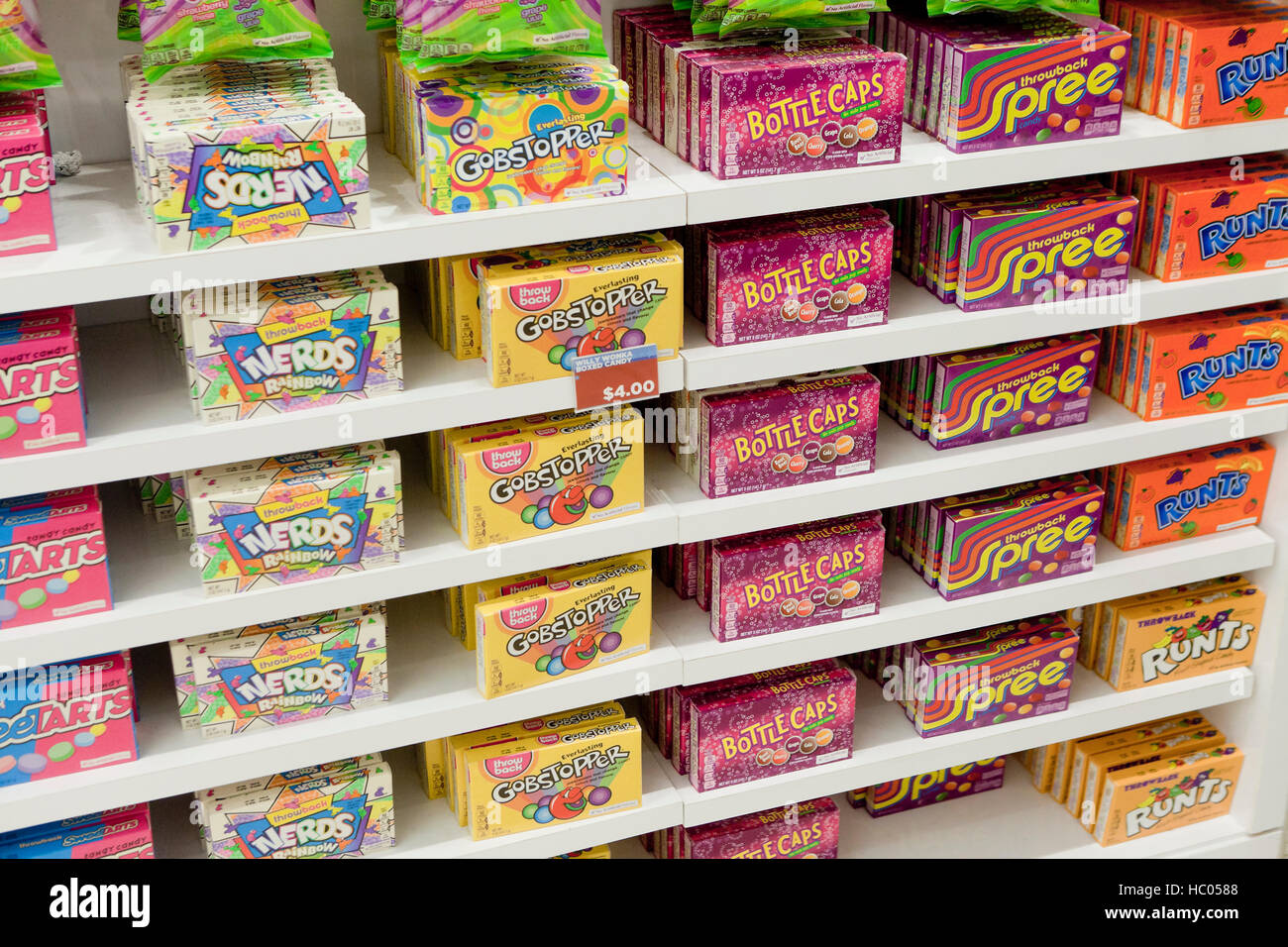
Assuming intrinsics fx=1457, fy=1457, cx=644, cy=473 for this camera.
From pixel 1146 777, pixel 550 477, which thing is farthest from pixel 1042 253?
pixel 1146 777

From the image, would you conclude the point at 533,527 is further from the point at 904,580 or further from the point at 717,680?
the point at 904,580

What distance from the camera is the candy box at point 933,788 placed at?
127 inches

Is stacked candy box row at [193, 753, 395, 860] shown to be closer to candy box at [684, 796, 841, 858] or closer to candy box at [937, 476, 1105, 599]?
candy box at [684, 796, 841, 858]

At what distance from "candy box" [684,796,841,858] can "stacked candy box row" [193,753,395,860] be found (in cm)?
64

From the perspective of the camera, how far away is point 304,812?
2.56m

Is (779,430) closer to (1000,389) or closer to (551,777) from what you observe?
(1000,389)

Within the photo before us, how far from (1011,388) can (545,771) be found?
1.13 meters

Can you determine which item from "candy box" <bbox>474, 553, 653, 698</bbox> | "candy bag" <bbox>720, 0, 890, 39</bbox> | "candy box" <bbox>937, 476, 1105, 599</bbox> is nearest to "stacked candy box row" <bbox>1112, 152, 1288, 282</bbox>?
"candy box" <bbox>937, 476, 1105, 599</bbox>

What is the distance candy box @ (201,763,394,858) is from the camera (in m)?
2.52

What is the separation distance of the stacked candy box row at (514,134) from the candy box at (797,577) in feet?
2.43

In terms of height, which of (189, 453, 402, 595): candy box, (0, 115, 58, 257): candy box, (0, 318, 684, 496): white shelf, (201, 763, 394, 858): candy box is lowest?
(201, 763, 394, 858): candy box
